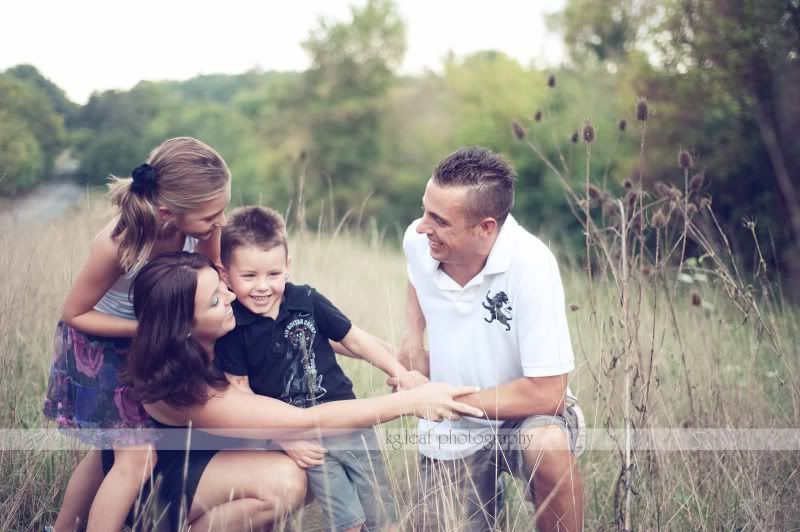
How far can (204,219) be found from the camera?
2.73 m

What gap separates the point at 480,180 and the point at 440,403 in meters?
0.89

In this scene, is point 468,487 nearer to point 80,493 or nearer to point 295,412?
point 295,412

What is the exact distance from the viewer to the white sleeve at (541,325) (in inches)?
99.5

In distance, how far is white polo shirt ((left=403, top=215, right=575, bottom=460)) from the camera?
2.55 m

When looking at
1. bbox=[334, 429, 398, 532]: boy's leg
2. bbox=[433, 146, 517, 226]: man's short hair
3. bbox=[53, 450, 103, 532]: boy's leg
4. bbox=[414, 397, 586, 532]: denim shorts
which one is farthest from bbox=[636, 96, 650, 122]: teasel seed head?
bbox=[53, 450, 103, 532]: boy's leg

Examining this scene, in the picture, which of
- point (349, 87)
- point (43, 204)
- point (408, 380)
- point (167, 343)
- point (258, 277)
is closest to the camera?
point (167, 343)

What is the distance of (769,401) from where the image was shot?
3.42 m

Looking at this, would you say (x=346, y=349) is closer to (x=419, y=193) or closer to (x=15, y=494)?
(x=15, y=494)

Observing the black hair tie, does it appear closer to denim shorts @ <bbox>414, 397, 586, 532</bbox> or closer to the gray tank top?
the gray tank top

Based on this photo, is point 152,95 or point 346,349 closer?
point 346,349

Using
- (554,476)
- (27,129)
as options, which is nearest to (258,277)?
(554,476)

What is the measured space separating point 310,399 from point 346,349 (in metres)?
0.30

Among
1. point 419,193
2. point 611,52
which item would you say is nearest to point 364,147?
point 419,193

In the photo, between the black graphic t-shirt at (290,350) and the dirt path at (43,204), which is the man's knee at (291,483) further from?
the dirt path at (43,204)
